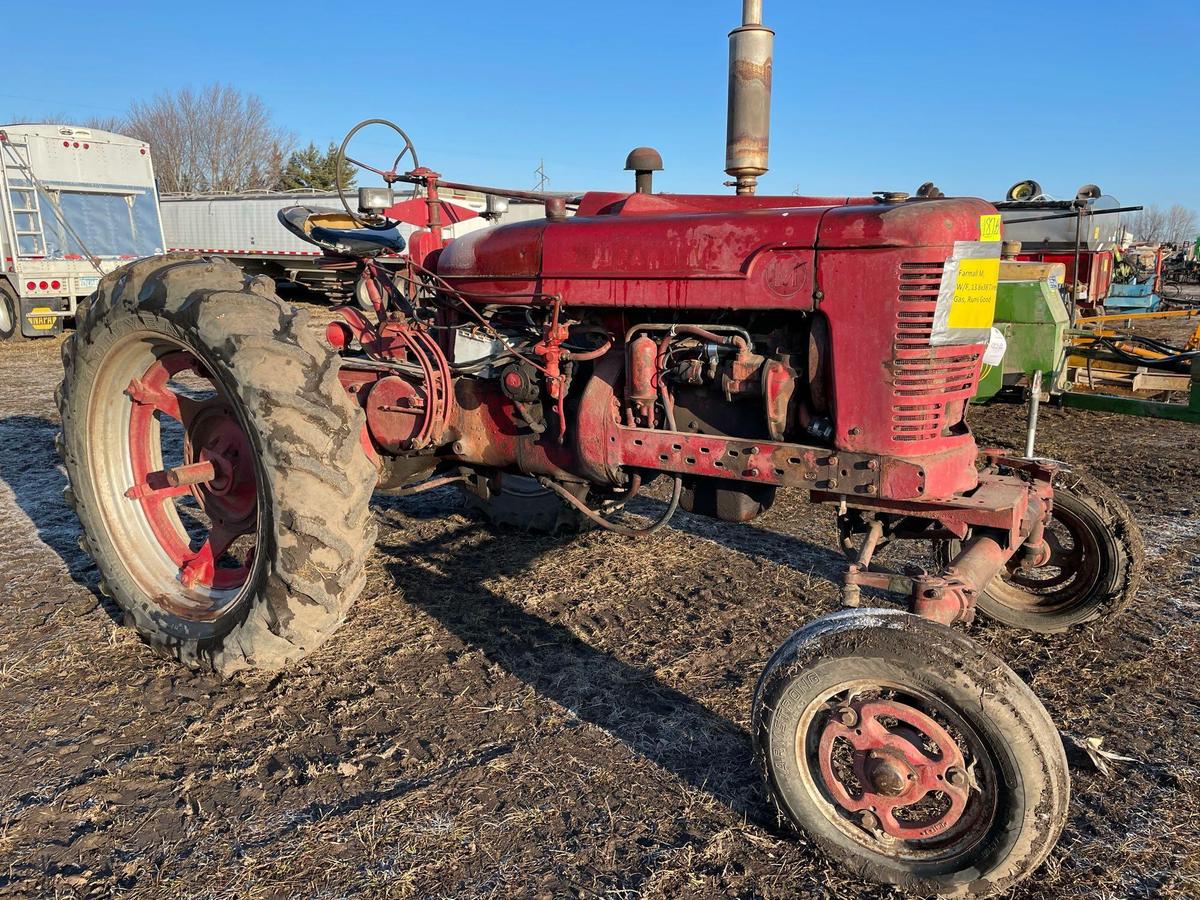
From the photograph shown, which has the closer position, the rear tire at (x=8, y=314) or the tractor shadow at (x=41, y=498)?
the tractor shadow at (x=41, y=498)

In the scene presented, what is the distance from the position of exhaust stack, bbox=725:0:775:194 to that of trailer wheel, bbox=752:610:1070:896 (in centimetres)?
189

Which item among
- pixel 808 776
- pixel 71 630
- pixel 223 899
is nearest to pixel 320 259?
pixel 71 630

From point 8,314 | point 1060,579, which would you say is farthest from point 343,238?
point 8,314

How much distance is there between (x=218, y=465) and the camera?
3.53m

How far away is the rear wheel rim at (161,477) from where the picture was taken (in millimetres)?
3465

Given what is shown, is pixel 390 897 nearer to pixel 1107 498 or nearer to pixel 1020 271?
pixel 1107 498

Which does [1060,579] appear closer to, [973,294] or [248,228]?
[973,294]

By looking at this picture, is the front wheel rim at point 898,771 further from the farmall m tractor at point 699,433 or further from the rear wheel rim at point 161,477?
the rear wheel rim at point 161,477

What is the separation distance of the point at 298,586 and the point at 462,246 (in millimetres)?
1520

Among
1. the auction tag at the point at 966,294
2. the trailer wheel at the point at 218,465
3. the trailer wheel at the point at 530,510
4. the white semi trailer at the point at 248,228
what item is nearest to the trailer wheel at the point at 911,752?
the auction tag at the point at 966,294

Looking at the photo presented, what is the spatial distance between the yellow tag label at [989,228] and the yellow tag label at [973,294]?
7 cm

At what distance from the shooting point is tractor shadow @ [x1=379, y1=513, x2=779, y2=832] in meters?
2.69

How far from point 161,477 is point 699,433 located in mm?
2246

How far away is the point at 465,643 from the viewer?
3514 millimetres
